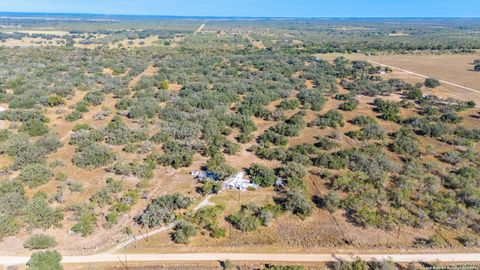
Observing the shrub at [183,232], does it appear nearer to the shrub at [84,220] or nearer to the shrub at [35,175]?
the shrub at [84,220]

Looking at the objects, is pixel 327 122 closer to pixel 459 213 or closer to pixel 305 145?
pixel 305 145

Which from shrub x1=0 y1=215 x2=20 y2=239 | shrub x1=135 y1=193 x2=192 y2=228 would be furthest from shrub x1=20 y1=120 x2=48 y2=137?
shrub x1=135 y1=193 x2=192 y2=228

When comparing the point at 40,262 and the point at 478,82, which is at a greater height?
the point at 478,82

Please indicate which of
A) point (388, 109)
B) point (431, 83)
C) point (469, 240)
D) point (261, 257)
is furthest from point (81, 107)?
point (431, 83)

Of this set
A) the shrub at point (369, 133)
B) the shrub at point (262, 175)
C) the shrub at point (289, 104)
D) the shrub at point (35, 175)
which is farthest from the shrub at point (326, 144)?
the shrub at point (35, 175)

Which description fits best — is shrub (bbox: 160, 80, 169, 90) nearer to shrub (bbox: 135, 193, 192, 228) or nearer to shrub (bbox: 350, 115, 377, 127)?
shrub (bbox: 350, 115, 377, 127)

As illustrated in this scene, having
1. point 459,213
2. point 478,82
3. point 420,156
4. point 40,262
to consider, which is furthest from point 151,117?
point 478,82

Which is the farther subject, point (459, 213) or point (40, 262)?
point (459, 213)
